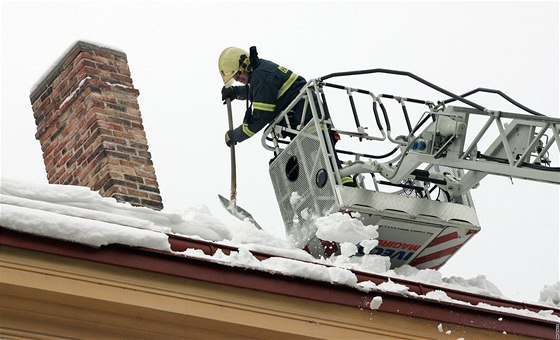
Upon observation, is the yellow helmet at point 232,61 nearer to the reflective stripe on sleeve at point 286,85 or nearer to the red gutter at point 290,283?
the reflective stripe on sleeve at point 286,85

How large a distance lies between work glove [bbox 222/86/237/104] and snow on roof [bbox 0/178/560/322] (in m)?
3.31

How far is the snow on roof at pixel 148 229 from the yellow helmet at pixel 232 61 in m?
3.40

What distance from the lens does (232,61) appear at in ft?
38.8

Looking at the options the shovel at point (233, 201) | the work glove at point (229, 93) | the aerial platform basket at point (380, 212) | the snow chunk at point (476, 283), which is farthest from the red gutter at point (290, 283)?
the work glove at point (229, 93)

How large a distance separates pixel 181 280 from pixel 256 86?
4.70 meters

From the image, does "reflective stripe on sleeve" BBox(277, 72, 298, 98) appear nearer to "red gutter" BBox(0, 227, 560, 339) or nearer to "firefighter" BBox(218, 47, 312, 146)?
"firefighter" BBox(218, 47, 312, 146)

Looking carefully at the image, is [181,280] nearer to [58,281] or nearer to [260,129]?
[58,281]

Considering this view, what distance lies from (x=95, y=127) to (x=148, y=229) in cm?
356

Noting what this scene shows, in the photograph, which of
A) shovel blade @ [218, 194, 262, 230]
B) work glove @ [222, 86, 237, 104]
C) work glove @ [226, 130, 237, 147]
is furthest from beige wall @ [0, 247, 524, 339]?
work glove @ [222, 86, 237, 104]

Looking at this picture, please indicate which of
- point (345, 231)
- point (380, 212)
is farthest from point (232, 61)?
point (345, 231)

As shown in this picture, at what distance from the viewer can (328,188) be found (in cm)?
1000

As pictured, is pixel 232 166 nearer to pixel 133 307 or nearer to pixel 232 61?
pixel 232 61

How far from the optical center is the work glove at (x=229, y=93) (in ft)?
38.7

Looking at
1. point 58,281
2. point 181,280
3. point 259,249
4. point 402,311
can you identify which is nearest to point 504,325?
point 402,311
